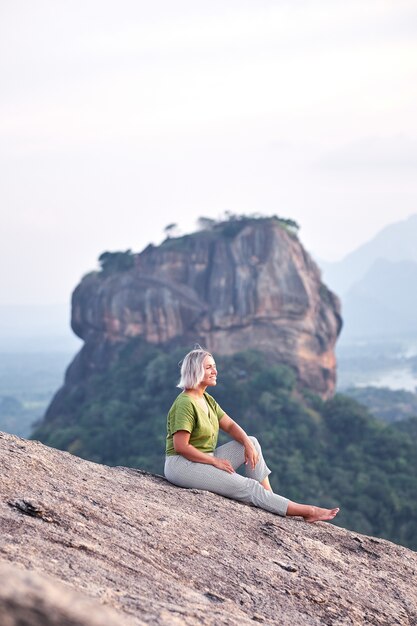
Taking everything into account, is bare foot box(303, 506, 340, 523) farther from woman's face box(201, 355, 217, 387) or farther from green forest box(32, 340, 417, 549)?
green forest box(32, 340, 417, 549)

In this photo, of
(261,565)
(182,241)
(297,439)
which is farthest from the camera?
(182,241)

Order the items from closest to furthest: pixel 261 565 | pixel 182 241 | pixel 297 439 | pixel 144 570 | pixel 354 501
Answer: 1. pixel 144 570
2. pixel 261 565
3. pixel 354 501
4. pixel 297 439
5. pixel 182 241

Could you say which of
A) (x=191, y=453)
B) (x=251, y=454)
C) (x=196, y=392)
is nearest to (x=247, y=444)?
(x=251, y=454)

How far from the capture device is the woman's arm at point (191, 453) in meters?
7.25

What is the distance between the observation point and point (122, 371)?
53.6 metres

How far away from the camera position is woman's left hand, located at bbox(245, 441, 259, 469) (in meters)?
7.47

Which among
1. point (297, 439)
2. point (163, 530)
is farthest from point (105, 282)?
point (163, 530)

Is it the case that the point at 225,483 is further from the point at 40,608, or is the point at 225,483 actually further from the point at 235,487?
the point at 40,608

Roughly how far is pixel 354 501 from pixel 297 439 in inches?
271

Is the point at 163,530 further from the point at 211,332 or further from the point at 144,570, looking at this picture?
the point at 211,332

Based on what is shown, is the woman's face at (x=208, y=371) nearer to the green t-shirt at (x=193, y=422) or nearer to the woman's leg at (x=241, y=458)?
the green t-shirt at (x=193, y=422)

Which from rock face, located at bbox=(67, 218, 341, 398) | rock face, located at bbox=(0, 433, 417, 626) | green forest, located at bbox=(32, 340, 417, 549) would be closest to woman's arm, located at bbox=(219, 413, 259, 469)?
rock face, located at bbox=(0, 433, 417, 626)

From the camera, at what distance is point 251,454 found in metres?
7.47

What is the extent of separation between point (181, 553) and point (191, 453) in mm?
1491
